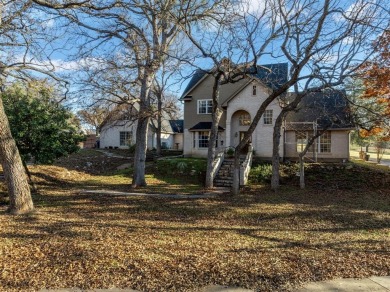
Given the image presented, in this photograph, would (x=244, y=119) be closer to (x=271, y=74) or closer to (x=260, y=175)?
(x=271, y=74)

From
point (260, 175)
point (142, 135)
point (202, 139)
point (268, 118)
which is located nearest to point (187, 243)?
point (142, 135)

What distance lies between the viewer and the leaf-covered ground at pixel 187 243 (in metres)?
4.27

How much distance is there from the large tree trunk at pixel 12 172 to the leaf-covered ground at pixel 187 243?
42 centimetres

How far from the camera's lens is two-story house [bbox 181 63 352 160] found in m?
22.7

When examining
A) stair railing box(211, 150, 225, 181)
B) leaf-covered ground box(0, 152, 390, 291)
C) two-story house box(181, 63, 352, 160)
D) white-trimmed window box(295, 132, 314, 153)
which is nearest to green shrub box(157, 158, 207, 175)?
stair railing box(211, 150, 225, 181)

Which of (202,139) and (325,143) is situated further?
(202,139)

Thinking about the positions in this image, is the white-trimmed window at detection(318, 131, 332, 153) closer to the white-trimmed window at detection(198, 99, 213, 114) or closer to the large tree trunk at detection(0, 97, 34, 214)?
the white-trimmed window at detection(198, 99, 213, 114)

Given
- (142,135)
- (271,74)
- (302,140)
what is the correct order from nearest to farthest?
(142,135) < (271,74) < (302,140)

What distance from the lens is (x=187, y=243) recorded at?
5938mm

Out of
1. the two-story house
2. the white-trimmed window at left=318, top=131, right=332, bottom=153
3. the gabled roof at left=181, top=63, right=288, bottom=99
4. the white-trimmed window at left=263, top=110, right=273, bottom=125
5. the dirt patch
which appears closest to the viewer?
the gabled roof at left=181, top=63, right=288, bottom=99

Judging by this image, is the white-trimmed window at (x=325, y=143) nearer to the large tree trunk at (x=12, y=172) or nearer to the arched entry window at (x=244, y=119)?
the arched entry window at (x=244, y=119)

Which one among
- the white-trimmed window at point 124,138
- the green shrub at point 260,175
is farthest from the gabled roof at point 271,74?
the white-trimmed window at point 124,138

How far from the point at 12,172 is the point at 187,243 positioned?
5.20m

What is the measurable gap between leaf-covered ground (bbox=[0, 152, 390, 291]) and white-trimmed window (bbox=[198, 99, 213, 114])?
1544 cm
